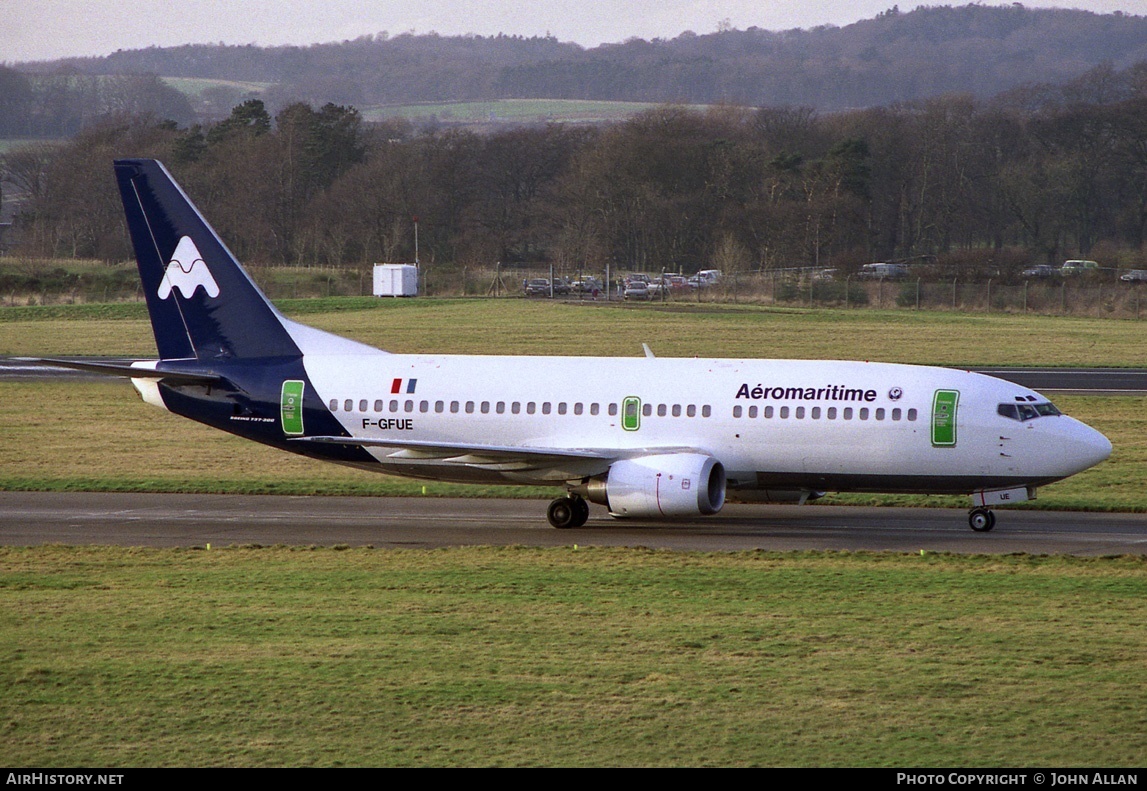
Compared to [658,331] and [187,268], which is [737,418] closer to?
[187,268]

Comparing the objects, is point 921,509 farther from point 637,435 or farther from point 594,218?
point 594,218

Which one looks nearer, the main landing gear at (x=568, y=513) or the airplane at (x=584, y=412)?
the airplane at (x=584, y=412)

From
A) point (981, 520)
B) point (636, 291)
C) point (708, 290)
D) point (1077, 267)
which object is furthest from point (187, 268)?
point (1077, 267)

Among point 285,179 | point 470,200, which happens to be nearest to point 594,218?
point 470,200

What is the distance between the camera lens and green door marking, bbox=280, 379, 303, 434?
1281 inches

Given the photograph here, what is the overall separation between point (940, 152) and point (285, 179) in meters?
71.2

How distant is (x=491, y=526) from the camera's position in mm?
30875

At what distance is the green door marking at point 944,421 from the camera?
29531 millimetres

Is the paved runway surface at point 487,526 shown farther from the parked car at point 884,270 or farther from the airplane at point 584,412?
the parked car at point 884,270

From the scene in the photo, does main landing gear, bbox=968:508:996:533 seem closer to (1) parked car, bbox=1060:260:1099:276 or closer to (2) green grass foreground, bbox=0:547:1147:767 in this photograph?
(2) green grass foreground, bbox=0:547:1147:767

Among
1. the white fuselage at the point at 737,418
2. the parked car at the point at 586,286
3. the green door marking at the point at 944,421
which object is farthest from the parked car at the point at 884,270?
the green door marking at the point at 944,421

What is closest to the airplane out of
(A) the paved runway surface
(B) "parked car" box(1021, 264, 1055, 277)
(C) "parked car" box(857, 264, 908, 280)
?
(A) the paved runway surface

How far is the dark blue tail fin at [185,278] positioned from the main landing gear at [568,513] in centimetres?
776

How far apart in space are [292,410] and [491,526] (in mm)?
5627
